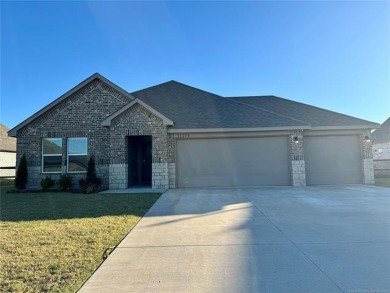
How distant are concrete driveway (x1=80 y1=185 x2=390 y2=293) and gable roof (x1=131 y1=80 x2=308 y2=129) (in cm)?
660

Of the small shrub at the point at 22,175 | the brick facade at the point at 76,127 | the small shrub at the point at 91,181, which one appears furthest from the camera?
the brick facade at the point at 76,127

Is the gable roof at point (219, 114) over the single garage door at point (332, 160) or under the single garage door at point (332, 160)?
over

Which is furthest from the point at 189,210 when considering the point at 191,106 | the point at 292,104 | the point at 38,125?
the point at 292,104

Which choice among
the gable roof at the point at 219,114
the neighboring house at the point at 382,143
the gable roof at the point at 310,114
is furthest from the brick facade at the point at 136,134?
the neighboring house at the point at 382,143

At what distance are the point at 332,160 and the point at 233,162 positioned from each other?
518 cm

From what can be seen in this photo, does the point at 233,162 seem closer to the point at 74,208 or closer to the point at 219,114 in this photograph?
the point at 219,114

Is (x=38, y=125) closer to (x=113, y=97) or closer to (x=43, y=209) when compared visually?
(x=113, y=97)

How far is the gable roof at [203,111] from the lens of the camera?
47.0ft

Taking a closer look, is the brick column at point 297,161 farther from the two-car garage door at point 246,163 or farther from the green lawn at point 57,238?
the green lawn at point 57,238

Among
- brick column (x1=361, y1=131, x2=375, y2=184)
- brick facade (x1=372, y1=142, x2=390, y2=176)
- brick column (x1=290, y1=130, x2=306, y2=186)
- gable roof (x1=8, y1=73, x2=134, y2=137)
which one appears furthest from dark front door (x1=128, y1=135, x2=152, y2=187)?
brick facade (x1=372, y1=142, x2=390, y2=176)

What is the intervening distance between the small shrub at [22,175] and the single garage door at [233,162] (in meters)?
7.79

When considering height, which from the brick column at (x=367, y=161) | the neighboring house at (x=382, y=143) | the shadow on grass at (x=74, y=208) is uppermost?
the neighboring house at (x=382, y=143)

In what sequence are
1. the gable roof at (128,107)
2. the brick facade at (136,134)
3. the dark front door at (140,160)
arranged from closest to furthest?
the gable roof at (128,107), the brick facade at (136,134), the dark front door at (140,160)

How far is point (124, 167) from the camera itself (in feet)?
45.7
